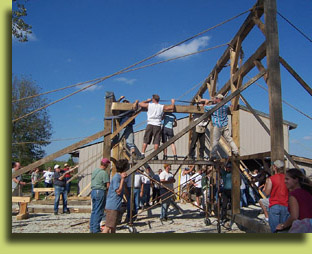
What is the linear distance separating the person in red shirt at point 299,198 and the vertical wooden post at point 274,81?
1655 mm

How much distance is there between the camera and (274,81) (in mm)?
5027

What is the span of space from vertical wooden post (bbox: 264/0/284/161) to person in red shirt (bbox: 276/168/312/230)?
1.65 metres

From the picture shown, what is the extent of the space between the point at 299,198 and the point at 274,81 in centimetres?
261

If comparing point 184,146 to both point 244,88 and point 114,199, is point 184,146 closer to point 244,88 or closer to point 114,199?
point 244,88

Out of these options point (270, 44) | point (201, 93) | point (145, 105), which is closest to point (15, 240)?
point (145, 105)

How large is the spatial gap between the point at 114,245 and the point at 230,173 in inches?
206

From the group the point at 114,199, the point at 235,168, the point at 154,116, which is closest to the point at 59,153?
the point at 114,199

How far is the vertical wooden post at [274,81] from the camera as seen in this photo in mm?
4836

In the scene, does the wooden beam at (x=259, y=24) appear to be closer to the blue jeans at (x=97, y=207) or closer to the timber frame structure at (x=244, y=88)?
the timber frame structure at (x=244, y=88)

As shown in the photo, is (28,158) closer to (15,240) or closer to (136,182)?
(136,182)

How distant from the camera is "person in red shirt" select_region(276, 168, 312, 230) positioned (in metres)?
3.00

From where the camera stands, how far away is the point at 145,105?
23.3 ft

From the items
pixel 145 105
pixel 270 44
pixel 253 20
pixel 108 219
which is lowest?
pixel 108 219

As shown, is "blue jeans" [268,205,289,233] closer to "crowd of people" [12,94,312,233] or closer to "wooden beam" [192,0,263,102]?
"crowd of people" [12,94,312,233]
